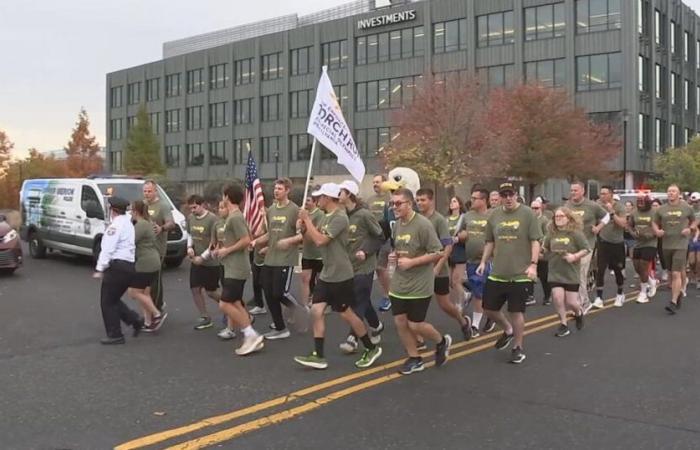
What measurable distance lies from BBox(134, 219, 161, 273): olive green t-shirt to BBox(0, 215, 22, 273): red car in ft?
20.0

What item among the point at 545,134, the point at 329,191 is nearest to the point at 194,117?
the point at 545,134

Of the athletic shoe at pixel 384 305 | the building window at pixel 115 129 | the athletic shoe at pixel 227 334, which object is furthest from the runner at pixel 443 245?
the building window at pixel 115 129

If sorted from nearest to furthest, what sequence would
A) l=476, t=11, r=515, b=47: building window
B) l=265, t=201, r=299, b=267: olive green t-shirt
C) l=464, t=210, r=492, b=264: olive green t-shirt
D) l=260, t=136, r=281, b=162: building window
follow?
l=265, t=201, r=299, b=267: olive green t-shirt < l=464, t=210, r=492, b=264: olive green t-shirt < l=476, t=11, r=515, b=47: building window < l=260, t=136, r=281, b=162: building window

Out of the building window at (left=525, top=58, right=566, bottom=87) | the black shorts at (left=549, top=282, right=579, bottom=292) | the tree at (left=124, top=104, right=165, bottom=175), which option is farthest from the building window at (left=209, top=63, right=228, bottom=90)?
the black shorts at (left=549, top=282, right=579, bottom=292)

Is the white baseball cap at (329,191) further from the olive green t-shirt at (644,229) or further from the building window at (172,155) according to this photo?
the building window at (172,155)

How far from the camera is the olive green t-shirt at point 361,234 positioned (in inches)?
306

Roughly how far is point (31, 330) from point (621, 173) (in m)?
42.9

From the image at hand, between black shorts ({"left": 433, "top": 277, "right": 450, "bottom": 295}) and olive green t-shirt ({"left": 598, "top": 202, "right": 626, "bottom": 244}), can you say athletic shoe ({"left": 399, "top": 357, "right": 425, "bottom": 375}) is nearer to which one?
black shorts ({"left": 433, "top": 277, "right": 450, "bottom": 295})

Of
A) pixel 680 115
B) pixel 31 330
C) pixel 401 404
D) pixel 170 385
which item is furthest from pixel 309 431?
pixel 680 115

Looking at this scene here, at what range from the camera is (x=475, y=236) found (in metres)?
9.34

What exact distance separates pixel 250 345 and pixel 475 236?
3.45 m

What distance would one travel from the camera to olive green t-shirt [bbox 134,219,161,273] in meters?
8.47

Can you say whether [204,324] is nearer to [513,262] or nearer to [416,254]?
[416,254]

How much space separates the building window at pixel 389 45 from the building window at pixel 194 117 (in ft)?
66.4
